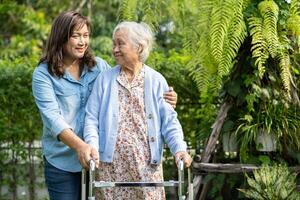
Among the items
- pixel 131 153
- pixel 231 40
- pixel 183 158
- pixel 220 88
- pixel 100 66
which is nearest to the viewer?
pixel 183 158

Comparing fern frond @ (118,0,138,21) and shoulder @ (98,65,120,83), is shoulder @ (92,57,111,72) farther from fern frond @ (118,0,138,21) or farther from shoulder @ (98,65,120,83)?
fern frond @ (118,0,138,21)

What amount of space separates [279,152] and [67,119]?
1.92 metres

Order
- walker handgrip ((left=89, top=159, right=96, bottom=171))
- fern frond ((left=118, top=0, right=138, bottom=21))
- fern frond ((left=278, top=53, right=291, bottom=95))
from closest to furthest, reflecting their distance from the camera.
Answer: walker handgrip ((left=89, top=159, right=96, bottom=171))
fern frond ((left=278, top=53, right=291, bottom=95))
fern frond ((left=118, top=0, right=138, bottom=21))

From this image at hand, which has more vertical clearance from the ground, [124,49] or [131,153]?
[124,49]

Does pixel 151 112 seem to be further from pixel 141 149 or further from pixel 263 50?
pixel 263 50

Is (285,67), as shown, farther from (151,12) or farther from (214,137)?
(151,12)

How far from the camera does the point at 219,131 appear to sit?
463 cm

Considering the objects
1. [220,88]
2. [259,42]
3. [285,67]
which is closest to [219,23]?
[259,42]

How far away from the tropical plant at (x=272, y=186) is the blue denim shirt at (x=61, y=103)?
4.24 feet

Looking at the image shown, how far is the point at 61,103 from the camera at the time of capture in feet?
10.5

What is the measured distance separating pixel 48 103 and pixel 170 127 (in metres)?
0.55

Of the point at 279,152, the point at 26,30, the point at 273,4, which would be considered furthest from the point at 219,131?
the point at 26,30

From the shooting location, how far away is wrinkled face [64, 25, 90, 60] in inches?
125

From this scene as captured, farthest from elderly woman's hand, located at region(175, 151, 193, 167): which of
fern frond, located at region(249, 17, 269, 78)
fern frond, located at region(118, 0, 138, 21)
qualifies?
fern frond, located at region(118, 0, 138, 21)
